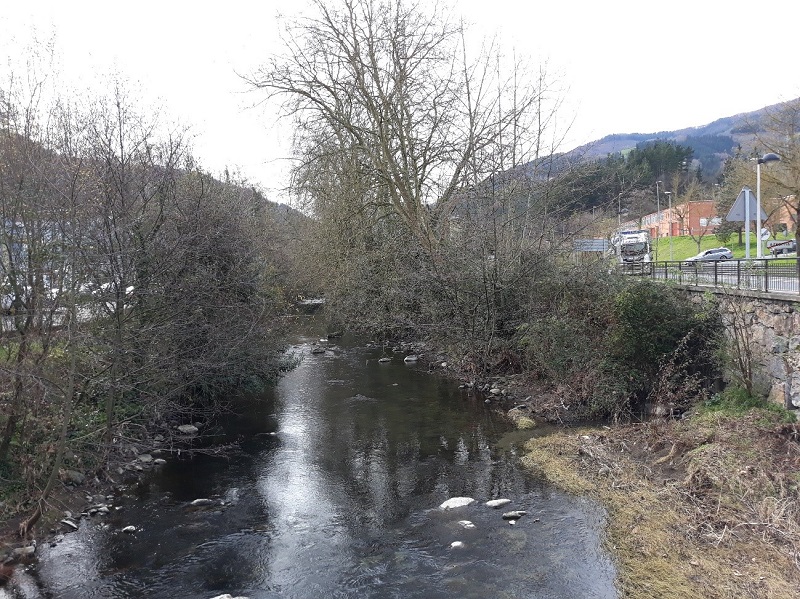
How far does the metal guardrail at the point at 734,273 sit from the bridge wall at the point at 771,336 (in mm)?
242

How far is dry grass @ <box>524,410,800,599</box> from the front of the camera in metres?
6.41

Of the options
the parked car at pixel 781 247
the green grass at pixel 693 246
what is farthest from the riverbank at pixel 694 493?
the green grass at pixel 693 246

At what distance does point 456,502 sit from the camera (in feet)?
29.6

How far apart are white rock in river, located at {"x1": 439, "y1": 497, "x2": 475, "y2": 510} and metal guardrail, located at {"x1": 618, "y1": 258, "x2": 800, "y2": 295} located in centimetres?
675

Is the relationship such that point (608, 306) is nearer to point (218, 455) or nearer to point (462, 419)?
point (462, 419)

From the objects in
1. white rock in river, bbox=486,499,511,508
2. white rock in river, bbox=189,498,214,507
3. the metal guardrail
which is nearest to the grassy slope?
the metal guardrail

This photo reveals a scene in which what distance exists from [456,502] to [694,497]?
3243mm

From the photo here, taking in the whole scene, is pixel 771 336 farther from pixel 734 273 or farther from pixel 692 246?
pixel 692 246

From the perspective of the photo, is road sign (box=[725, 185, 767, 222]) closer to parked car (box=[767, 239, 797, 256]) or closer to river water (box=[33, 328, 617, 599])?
river water (box=[33, 328, 617, 599])

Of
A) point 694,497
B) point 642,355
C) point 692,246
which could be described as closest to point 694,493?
point 694,497

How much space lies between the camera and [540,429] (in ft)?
42.3

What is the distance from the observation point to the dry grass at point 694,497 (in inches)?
253

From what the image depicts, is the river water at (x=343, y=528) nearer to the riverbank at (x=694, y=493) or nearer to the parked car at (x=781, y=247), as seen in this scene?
the riverbank at (x=694, y=493)

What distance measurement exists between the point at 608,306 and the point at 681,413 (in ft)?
11.0
